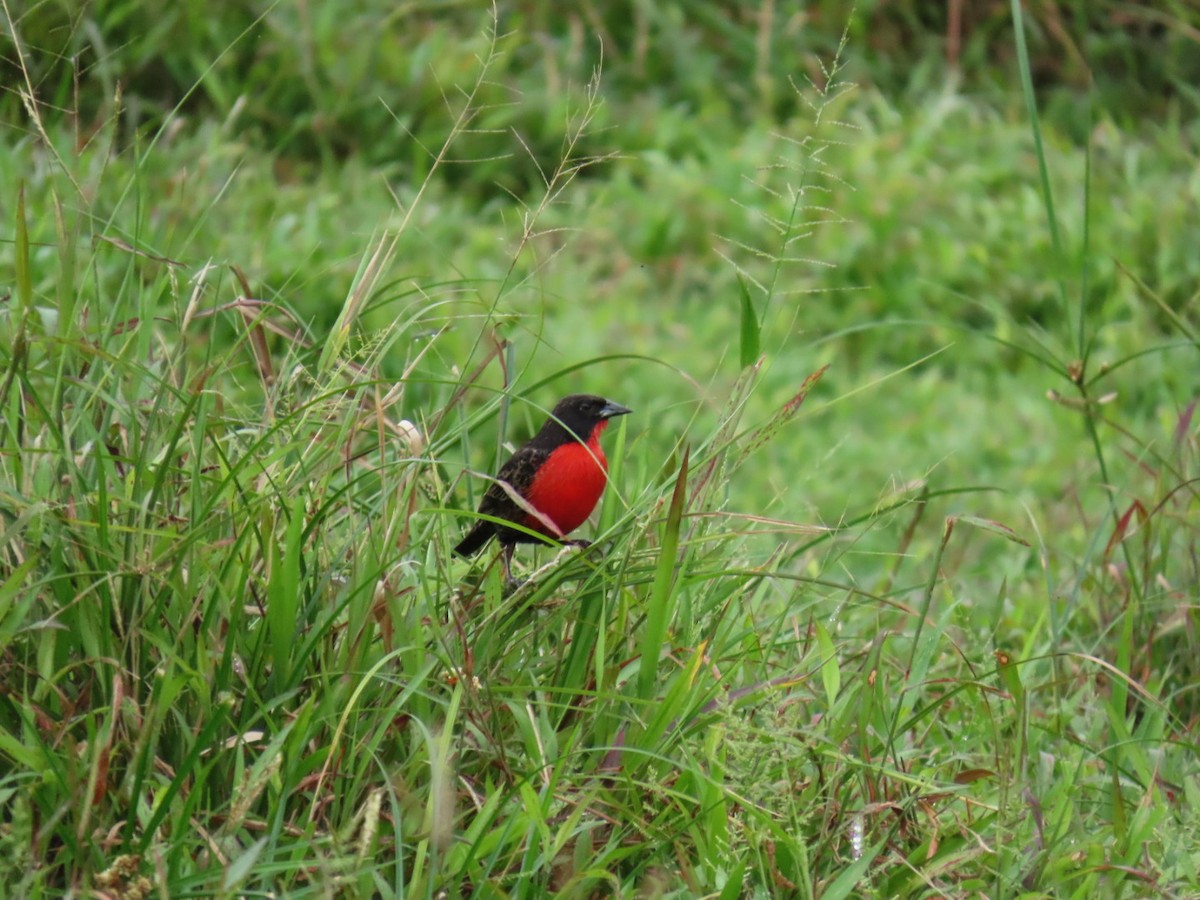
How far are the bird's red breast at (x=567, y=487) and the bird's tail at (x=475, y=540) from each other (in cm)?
9

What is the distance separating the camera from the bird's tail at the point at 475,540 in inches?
135

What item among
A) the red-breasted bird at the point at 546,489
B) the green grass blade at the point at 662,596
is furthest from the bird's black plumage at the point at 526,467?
the green grass blade at the point at 662,596

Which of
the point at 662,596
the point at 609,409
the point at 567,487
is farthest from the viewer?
the point at 609,409

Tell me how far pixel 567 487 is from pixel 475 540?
23cm

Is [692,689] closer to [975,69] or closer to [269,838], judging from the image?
[269,838]

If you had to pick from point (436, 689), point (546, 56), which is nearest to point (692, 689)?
point (436, 689)

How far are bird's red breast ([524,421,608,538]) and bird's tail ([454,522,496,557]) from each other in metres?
0.09

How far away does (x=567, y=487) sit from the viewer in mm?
3477

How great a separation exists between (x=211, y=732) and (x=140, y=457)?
479mm

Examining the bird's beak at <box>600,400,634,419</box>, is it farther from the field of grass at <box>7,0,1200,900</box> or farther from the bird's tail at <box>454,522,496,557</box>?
the bird's tail at <box>454,522,496,557</box>

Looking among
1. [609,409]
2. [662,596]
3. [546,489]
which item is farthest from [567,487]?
[662,596]

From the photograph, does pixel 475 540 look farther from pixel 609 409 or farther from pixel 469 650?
pixel 469 650

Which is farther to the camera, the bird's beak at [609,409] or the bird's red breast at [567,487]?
the bird's beak at [609,409]

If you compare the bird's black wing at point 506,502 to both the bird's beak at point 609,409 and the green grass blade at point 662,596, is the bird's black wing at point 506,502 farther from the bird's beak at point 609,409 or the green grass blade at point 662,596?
the green grass blade at point 662,596
